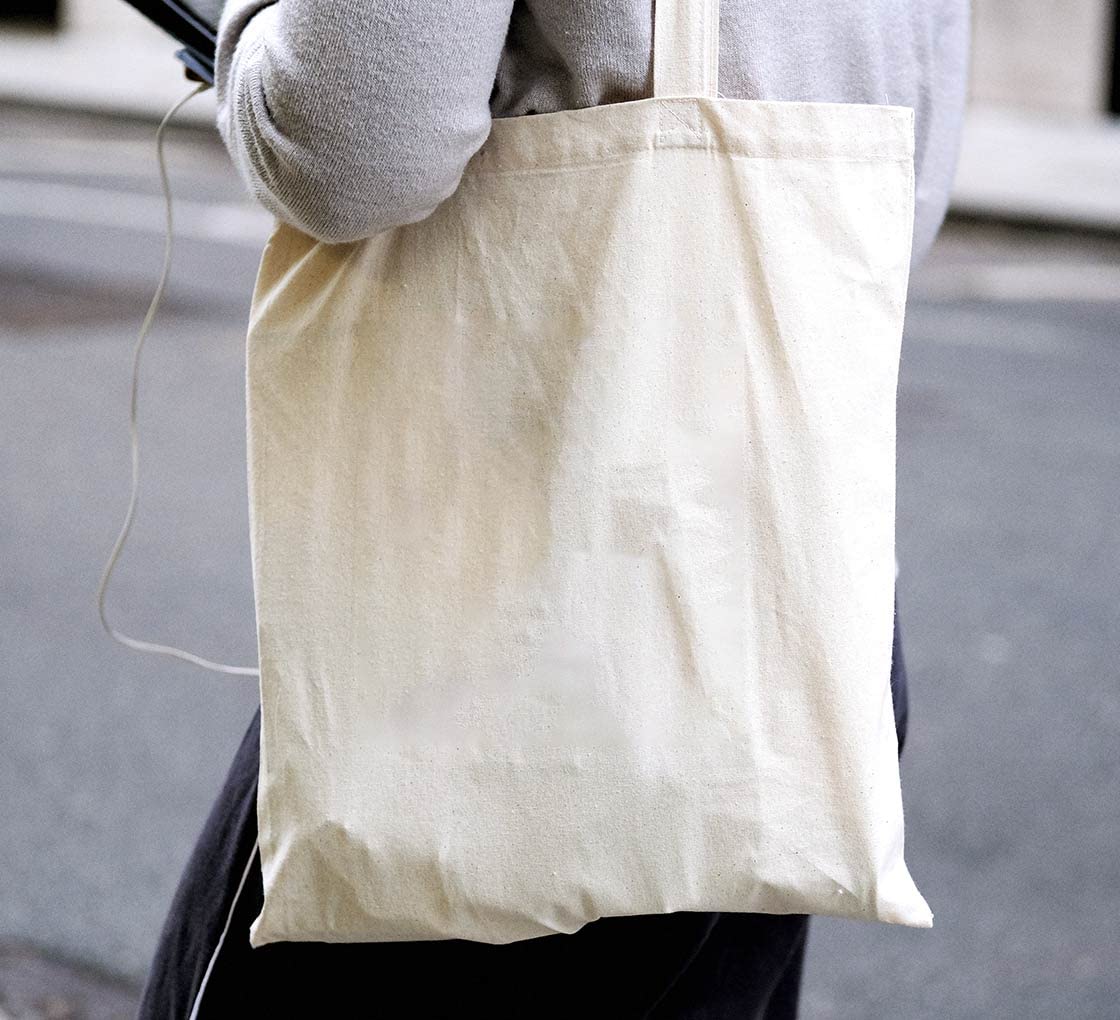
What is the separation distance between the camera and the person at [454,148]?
1187 mm

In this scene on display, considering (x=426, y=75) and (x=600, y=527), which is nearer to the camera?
(x=426, y=75)

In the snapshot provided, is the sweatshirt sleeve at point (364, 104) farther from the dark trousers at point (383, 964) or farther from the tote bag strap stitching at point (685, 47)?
the dark trousers at point (383, 964)

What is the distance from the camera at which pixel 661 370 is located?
51.0 inches

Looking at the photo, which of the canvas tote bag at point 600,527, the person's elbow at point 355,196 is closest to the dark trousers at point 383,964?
the canvas tote bag at point 600,527

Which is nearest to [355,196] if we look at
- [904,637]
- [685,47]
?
[685,47]

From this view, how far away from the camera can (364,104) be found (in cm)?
118

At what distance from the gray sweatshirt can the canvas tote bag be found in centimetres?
4

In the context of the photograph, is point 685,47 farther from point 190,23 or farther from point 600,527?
point 190,23

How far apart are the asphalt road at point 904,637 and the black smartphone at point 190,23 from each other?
191 cm

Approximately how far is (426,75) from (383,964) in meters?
0.81

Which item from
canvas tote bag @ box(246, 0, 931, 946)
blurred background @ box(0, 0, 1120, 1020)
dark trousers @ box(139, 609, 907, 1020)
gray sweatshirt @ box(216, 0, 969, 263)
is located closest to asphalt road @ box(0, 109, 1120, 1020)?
blurred background @ box(0, 0, 1120, 1020)

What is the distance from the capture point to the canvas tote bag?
50.9 inches

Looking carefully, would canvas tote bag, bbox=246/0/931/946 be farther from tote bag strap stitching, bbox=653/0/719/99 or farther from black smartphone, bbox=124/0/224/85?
black smartphone, bbox=124/0/224/85

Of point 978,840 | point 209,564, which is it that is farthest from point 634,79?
point 209,564
